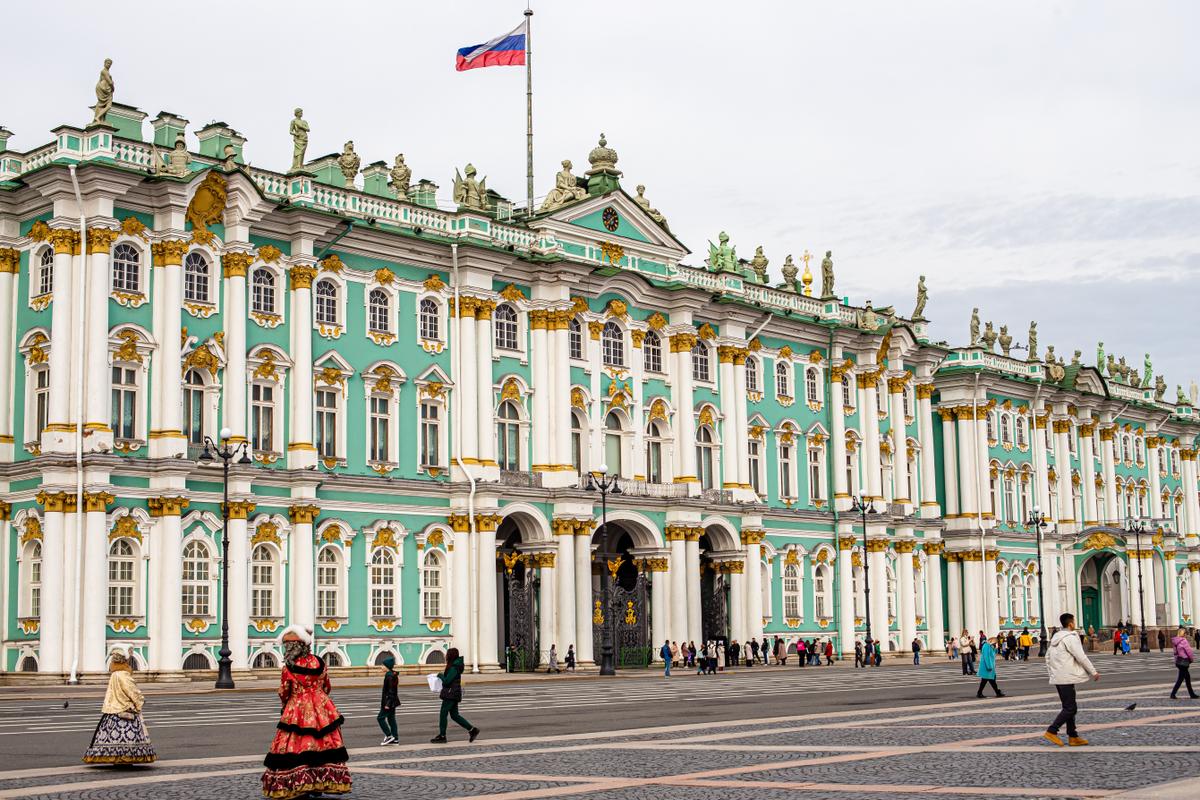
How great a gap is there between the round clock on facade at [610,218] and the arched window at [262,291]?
1512 centimetres

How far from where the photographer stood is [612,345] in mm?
60000

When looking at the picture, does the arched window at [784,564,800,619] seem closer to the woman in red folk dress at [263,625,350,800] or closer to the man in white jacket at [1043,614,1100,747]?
the man in white jacket at [1043,614,1100,747]

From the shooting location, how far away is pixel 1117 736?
816 inches

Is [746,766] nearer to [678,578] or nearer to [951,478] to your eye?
[678,578]

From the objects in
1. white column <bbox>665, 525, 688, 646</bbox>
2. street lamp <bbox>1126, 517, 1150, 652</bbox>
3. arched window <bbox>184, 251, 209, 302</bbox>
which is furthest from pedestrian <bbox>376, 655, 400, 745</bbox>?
street lamp <bbox>1126, 517, 1150, 652</bbox>

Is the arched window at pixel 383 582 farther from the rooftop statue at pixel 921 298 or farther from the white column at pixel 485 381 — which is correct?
the rooftop statue at pixel 921 298

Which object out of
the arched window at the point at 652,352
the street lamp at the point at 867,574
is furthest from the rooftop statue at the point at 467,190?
the street lamp at the point at 867,574

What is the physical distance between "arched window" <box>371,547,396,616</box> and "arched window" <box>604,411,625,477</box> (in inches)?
424

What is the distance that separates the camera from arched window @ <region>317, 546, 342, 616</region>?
1953 inches

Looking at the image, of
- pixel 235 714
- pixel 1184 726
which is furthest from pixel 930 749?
pixel 235 714

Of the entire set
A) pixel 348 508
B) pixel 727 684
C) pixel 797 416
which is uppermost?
pixel 797 416

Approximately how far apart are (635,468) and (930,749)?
40.4m

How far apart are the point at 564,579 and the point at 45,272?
67.6ft

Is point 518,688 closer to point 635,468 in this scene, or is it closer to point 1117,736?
point 635,468
